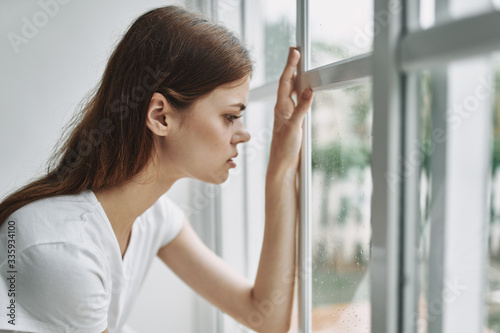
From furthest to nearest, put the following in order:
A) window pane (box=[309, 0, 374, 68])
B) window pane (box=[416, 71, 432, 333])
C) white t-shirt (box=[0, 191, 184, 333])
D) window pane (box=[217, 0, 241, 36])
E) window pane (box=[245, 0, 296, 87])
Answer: window pane (box=[217, 0, 241, 36]) → window pane (box=[245, 0, 296, 87]) → white t-shirt (box=[0, 191, 184, 333]) → window pane (box=[309, 0, 374, 68]) → window pane (box=[416, 71, 432, 333])

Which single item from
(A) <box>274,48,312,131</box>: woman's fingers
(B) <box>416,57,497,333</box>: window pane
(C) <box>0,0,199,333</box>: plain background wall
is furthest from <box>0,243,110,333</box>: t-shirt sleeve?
(C) <box>0,0,199,333</box>: plain background wall

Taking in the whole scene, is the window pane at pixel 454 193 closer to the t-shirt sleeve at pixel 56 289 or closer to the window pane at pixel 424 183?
the window pane at pixel 424 183

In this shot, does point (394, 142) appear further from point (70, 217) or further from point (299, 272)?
point (70, 217)

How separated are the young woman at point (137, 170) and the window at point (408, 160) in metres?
0.11

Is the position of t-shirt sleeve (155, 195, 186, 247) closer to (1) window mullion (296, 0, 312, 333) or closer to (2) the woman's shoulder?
(2) the woman's shoulder

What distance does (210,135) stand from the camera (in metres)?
1.08

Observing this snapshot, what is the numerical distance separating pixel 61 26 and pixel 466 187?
5.67 ft

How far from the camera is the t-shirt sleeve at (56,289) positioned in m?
0.94

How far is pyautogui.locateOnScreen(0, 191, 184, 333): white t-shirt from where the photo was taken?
3.09 feet

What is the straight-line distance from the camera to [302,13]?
1041 millimetres

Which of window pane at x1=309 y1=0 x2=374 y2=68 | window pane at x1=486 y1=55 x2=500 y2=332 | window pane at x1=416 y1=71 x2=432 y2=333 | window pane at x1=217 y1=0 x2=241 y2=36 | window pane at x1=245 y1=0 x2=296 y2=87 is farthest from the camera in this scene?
window pane at x1=217 y1=0 x2=241 y2=36

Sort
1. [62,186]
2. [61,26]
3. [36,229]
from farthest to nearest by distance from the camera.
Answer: [61,26] → [62,186] → [36,229]

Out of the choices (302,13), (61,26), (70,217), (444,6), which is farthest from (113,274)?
(61,26)

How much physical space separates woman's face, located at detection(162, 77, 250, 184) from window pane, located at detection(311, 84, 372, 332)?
186 mm
